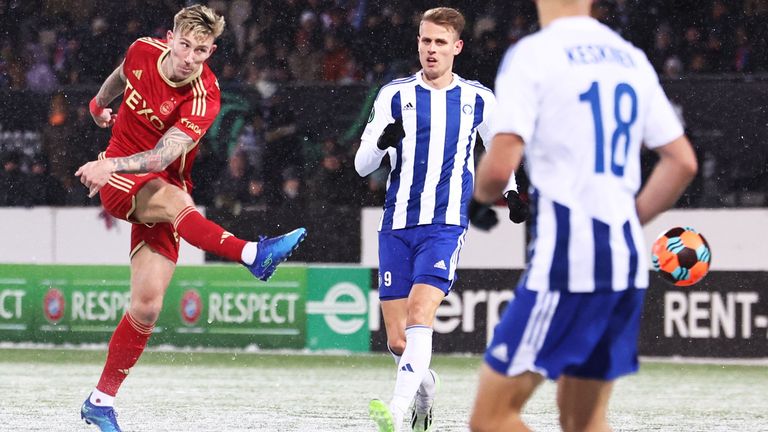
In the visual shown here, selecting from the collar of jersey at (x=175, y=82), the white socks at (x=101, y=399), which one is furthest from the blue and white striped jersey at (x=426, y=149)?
the white socks at (x=101, y=399)

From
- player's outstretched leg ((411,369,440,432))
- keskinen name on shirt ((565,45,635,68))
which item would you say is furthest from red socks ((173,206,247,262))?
keskinen name on shirt ((565,45,635,68))

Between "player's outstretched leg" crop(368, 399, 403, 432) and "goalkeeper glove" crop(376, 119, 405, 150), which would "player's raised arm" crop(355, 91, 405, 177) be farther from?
"player's outstretched leg" crop(368, 399, 403, 432)

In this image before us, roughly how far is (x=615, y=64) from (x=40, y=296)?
8972mm

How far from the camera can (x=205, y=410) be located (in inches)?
290

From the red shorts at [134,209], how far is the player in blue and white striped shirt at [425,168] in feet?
3.05

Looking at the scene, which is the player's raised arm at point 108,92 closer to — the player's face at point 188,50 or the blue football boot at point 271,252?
the player's face at point 188,50

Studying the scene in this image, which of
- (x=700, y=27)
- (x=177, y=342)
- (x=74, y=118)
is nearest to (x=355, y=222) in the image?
(x=177, y=342)

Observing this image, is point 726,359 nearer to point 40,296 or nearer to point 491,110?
point 491,110

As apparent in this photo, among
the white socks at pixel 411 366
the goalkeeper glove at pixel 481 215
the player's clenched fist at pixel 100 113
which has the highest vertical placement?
the player's clenched fist at pixel 100 113

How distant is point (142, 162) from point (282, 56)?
7.36 metres

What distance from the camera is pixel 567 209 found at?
349 centimetres

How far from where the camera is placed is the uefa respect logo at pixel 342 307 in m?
11.2

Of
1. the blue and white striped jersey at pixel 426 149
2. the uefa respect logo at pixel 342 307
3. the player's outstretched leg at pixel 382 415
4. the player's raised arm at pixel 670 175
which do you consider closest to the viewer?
the player's raised arm at pixel 670 175

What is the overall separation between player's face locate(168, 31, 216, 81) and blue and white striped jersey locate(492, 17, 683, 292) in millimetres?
2562
